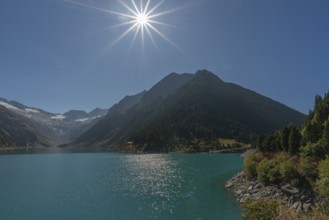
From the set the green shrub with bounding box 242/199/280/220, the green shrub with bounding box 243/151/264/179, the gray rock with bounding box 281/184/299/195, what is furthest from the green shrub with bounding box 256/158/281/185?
the green shrub with bounding box 242/199/280/220

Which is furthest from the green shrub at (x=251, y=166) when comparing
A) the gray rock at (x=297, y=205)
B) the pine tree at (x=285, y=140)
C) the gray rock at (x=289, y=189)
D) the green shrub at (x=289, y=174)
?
the gray rock at (x=297, y=205)

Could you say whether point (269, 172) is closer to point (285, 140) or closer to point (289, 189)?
point (289, 189)

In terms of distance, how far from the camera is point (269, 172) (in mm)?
59875

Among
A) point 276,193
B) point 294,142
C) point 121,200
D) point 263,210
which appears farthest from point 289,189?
point 263,210

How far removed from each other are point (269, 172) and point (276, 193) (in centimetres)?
688

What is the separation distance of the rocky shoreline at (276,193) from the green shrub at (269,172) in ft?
4.54

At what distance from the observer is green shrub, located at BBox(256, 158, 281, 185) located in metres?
58.2

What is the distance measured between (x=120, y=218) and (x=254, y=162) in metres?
38.3

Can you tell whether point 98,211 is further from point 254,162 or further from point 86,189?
point 254,162

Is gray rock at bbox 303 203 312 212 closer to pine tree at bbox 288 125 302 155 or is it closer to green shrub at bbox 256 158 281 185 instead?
green shrub at bbox 256 158 281 185

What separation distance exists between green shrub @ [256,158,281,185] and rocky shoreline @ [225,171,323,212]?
1.38 meters

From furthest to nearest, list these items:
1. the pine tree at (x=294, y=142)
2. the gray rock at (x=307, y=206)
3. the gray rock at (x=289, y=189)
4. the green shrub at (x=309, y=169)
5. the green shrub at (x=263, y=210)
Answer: the pine tree at (x=294, y=142) → the green shrub at (x=309, y=169) → the gray rock at (x=289, y=189) → the gray rock at (x=307, y=206) → the green shrub at (x=263, y=210)

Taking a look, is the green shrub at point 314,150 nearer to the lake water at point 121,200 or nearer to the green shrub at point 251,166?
the green shrub at point 251,166

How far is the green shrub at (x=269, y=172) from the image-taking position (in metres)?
58.2
